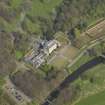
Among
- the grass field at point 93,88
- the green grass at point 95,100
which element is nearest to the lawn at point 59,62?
the grass field at point 93,88

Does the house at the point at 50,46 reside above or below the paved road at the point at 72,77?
above

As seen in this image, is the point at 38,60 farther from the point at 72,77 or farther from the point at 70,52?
the point at 72,77

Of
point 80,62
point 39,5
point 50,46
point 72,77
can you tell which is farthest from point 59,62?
point 39,5

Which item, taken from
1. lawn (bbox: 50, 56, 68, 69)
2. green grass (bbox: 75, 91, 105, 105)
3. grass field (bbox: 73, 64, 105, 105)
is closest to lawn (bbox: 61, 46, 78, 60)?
lawn (bbox: 50, 56, 68, 69)

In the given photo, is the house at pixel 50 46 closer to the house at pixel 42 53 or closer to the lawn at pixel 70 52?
the house at pixel 42 53

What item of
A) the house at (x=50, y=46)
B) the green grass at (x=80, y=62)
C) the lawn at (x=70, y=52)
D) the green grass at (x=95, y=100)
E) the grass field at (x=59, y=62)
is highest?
the house at (x=50, y=46)

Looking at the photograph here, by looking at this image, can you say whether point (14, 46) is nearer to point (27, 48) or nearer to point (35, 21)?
point (27, 48)

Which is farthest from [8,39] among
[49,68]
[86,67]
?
[86,67]

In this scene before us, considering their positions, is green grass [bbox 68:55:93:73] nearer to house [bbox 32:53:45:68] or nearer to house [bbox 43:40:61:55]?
house [bbox 32:53:45:68]
